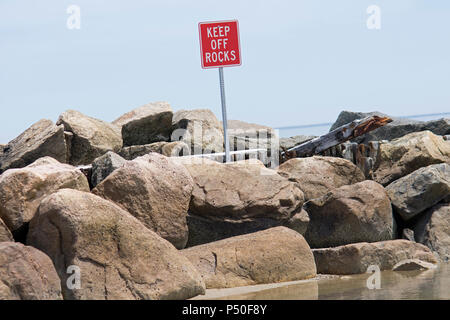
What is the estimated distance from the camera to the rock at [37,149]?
593 inches

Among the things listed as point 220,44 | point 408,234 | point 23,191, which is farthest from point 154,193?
point 408,234

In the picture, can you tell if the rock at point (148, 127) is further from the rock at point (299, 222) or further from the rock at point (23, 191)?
the rock at point (23, 191)

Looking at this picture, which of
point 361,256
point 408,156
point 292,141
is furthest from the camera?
point 292,141

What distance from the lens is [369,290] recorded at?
9312 mm

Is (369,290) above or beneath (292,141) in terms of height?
beneath

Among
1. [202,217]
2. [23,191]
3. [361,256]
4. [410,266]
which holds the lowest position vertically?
[410,266]

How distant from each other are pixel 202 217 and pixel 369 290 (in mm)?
2895

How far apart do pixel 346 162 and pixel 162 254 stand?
19.3 ft

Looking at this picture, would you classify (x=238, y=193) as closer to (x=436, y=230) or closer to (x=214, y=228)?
(x=214, y=228)

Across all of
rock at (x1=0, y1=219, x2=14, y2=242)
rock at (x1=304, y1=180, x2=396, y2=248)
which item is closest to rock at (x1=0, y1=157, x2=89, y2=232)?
rock at (x1=0, y1=219, x2=14, y2=242)

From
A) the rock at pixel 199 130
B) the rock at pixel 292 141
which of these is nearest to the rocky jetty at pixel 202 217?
the rock at pixel 199 130

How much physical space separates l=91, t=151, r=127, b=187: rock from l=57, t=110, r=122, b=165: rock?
15.4 ft

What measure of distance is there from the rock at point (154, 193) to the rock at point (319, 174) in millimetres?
2955
